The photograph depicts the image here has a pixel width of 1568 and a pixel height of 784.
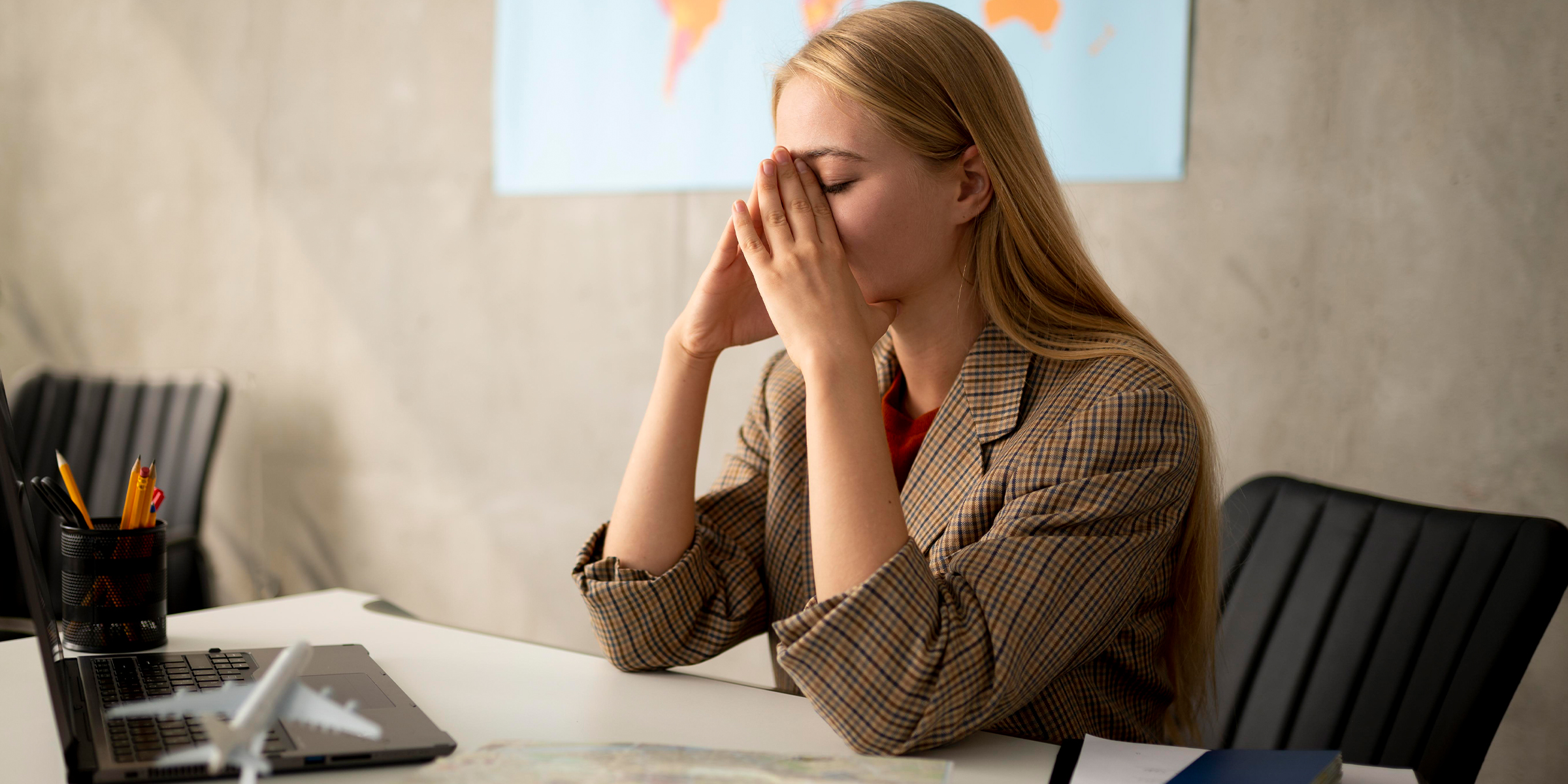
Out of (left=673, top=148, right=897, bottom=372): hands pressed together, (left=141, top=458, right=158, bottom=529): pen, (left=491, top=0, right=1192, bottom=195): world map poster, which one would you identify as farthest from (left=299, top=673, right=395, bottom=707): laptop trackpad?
(left=491, top=0, right=1192, bottom=195): world map poster

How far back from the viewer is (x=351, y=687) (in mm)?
975

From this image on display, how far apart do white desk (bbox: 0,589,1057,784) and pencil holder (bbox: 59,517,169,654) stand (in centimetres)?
4

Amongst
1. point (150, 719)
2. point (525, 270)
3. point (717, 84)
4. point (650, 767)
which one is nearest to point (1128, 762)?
point (650, 767)

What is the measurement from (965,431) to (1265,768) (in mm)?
461

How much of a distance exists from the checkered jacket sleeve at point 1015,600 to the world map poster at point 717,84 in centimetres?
108

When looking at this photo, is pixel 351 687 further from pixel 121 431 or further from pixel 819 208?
pixel 121 431

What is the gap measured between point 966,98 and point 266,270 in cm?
245

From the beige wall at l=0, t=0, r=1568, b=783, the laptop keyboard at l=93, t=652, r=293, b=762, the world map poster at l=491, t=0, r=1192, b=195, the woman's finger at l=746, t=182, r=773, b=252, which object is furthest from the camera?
the world map poster at l=491, t=0, r=1192, b=195

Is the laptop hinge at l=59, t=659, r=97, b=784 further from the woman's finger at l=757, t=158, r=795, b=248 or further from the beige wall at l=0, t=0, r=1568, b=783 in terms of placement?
the beige wall at l=0, t=0, r=1568, b=783

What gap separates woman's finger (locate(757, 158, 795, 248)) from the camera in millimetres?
1133

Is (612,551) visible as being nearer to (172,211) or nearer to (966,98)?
(966,98)

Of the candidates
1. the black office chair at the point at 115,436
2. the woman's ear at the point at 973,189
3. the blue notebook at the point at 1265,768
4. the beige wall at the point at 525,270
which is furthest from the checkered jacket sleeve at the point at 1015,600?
the black office chair at the point at 115,436

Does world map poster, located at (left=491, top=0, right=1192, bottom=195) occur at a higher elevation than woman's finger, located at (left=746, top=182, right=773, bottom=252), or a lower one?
higher

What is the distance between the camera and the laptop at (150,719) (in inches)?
29.7
